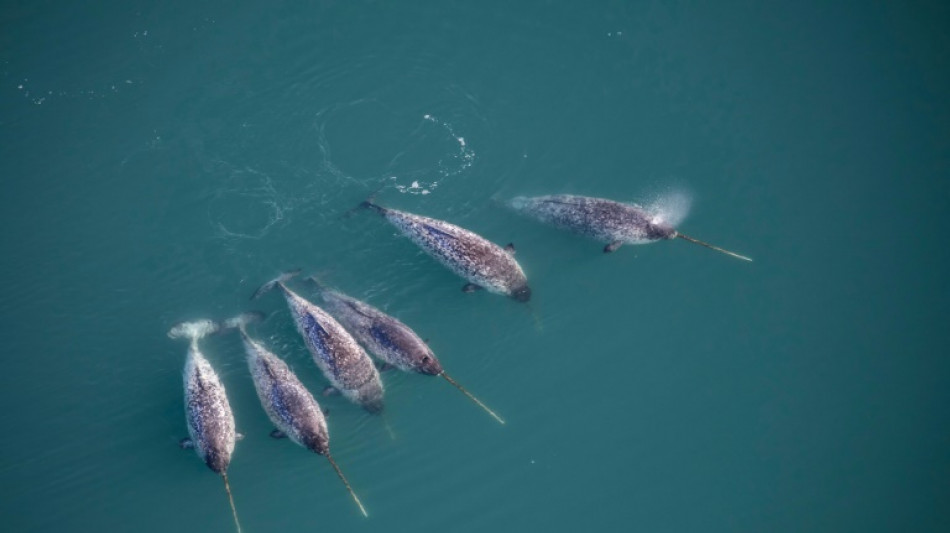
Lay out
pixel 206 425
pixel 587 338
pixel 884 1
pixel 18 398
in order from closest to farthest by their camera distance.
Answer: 1. pixel 206 425
2. pixel 18 398
3. pixel 587 338
4. pixel 884 1

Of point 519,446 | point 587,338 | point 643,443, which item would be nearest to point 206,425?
point 519,446

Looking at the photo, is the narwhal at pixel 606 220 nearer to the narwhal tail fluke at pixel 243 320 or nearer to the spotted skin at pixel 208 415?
the narwhal tail fluke at pixel 243 320

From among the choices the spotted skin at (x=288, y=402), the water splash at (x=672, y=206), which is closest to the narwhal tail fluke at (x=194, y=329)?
the spotted skin at (x=288, y=402)

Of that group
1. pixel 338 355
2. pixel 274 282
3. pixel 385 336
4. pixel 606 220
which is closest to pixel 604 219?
pixel 606 220

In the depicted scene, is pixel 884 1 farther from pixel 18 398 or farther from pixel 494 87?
pixel 18 398

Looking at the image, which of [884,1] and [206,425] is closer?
[206,425]

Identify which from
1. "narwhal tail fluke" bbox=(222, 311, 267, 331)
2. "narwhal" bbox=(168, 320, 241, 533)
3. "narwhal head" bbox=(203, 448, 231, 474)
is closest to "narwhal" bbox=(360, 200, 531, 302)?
"narwhal tail fluke" bbox=(222, 311, 267, 331)

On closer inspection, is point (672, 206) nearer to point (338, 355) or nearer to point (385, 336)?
point (385, 336)

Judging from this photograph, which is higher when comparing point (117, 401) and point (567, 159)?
point (567, 159)
